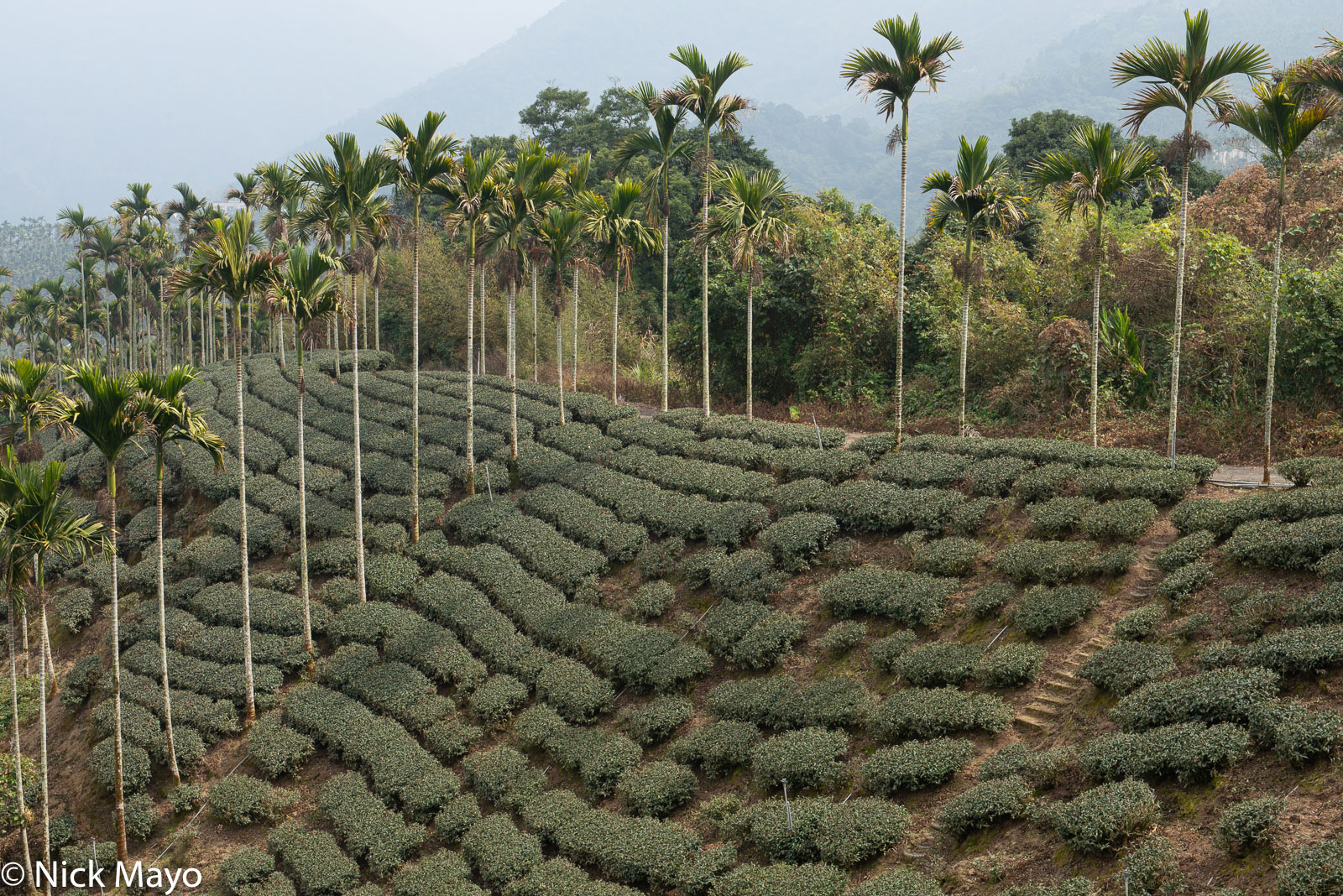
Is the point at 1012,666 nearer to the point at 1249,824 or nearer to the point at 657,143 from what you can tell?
the point at 1249,824

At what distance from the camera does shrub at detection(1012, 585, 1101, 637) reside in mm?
14172

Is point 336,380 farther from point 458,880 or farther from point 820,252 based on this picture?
point 458,880

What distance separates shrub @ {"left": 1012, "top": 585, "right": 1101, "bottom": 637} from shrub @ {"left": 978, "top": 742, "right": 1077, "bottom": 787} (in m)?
2.43

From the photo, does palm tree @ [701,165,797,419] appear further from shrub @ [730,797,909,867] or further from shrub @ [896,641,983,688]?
shrub @ [730,797,909,867]

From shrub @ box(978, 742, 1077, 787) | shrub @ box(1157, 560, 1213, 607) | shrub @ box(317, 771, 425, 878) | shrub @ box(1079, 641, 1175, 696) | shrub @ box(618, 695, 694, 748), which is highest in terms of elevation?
shrub @ box(1157, 560, 1213, 607)

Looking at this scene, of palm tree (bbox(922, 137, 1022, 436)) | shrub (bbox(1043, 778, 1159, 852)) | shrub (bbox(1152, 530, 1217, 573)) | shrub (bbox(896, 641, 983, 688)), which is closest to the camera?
shrub (bbox(1043, 778, 1159, 852))

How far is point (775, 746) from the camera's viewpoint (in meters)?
14.3

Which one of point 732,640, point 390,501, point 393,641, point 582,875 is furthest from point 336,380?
point 582,875

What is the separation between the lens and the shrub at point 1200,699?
427 inches

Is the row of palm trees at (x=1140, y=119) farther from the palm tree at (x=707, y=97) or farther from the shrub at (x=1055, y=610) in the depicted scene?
the palm tree at (x=707, y=97)

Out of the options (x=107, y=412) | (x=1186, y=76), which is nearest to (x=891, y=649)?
(x=1186, y=76)

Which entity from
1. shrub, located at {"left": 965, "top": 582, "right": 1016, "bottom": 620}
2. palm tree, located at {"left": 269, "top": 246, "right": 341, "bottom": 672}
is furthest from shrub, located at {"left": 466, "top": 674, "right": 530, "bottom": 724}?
shrub, located at {"left": 965, "top": 582, "right": 1016, "bottom": 620}

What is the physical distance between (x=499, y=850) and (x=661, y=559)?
775 cm

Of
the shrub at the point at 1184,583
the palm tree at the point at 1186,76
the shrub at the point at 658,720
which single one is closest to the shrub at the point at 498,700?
the shrub at the point at 658,720
